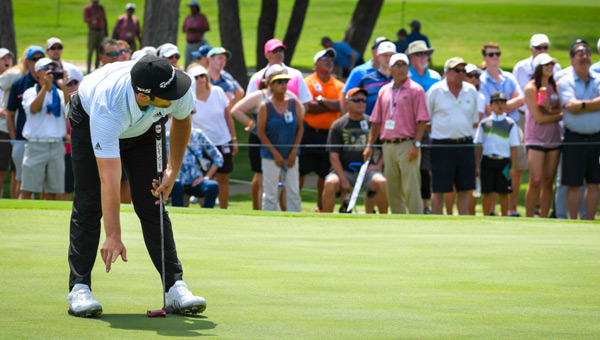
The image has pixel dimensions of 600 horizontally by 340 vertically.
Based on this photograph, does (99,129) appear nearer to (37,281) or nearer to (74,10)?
(37,281)

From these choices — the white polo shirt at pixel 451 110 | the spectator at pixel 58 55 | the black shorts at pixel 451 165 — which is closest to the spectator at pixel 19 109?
the spectator at pixel 58 55

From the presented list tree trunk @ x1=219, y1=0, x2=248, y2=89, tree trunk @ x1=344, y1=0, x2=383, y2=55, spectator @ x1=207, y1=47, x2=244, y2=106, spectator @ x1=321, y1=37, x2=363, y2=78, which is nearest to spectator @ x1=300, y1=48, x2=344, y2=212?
spectator @ x1=207, y1=47, x2=244, y2=106

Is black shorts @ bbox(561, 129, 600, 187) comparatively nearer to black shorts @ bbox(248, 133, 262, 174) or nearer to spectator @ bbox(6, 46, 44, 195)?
black shorts @ bbox(248, 133, 262, 174)

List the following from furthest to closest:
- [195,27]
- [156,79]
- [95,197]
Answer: [195,27], [95,197], [156,79]

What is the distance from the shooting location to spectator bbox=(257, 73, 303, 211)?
12789mm

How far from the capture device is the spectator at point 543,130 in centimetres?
1284

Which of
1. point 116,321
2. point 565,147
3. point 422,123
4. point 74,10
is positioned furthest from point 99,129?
point 74,10

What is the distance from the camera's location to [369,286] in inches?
260

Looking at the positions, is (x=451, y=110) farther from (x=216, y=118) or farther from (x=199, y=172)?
(x=199, y=172)

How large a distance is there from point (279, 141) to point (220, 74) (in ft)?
6.86

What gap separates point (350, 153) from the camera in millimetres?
12883

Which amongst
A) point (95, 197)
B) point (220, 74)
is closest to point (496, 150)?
point (220, 74)

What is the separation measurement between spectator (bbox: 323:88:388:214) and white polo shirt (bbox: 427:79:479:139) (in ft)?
2.65

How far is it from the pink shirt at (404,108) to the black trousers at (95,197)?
642 centimetres
